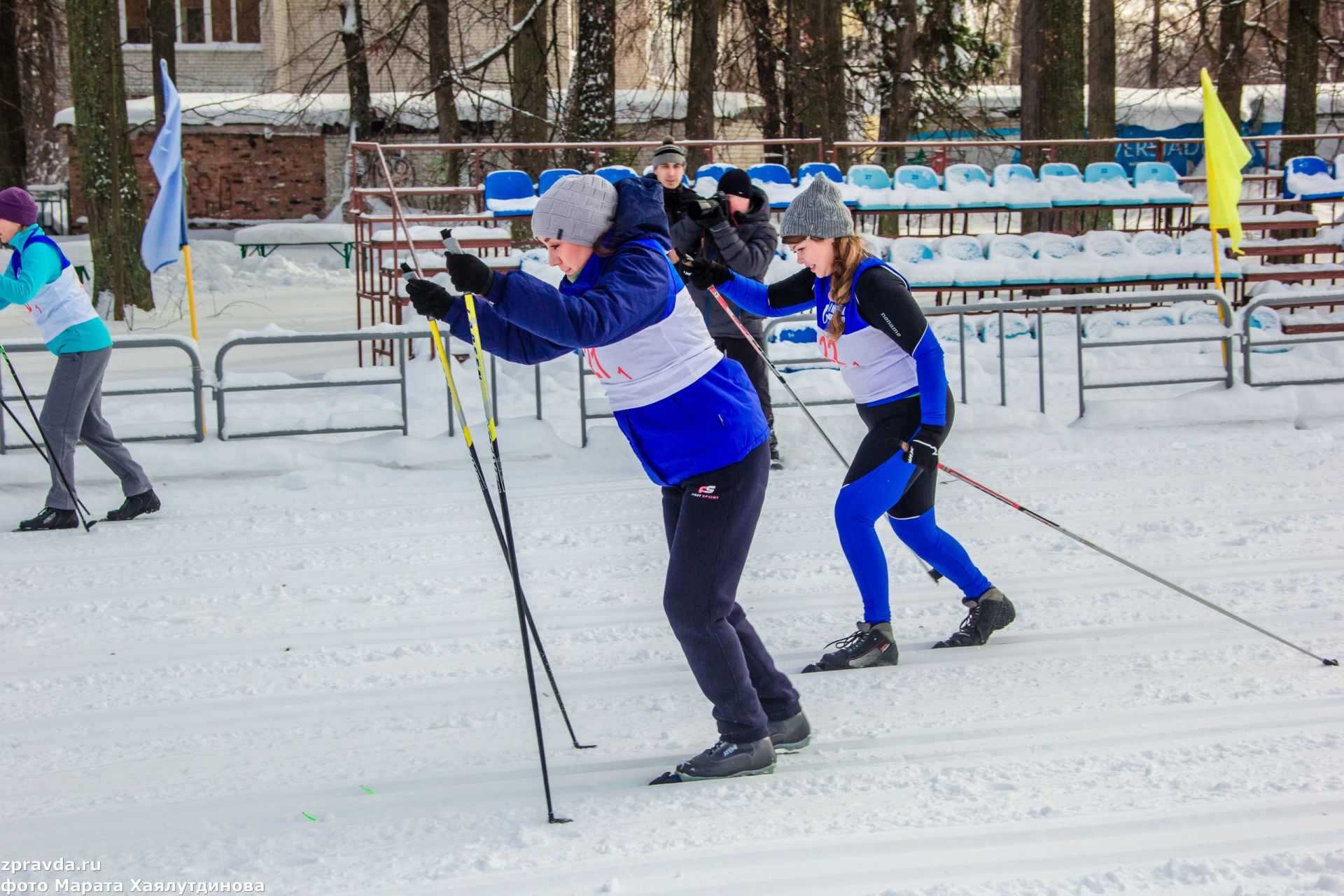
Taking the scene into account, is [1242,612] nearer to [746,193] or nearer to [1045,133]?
[746,193]

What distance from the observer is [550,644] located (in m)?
5.71

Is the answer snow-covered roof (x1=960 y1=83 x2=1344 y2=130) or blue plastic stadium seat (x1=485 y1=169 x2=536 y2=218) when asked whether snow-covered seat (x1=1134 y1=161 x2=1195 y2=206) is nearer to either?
blue plastic stadium seat (x1=485 y1=169 x2=536 y2=218)

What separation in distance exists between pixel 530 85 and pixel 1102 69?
878 centimetres

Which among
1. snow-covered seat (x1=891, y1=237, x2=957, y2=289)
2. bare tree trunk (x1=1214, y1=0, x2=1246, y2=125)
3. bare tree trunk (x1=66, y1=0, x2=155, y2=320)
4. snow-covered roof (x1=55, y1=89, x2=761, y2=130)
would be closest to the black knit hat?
snow-covered seat (x1=891, y1=237, x2=957, y2=289)

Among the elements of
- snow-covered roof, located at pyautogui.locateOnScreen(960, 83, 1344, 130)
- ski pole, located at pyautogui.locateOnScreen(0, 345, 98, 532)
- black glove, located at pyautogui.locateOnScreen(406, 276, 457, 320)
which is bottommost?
ski pole, located at pyautogui.locateOnScreen(0, 345, 98, 532)

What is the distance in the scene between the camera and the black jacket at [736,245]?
25.3 ft

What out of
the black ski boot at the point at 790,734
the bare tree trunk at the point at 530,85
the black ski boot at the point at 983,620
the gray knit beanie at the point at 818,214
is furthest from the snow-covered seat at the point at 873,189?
the black ski boot at the point at 790,734

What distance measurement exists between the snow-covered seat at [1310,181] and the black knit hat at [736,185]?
1241 centimetres

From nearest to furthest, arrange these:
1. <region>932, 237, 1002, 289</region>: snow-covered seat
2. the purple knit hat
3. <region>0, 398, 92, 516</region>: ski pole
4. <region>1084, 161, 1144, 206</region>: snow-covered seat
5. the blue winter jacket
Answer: the blue winter jacket → the purple knit hat → <region>0, 398, 92, 516</region>: ski pole → <region>932, 237, 1002, 289</region>: snow-covered seat → <region>1084, 161, 1144, 206</region>: snow-covered seat

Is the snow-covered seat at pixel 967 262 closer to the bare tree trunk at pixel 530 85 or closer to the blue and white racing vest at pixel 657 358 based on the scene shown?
the bare tree trunk at pixel 530 85

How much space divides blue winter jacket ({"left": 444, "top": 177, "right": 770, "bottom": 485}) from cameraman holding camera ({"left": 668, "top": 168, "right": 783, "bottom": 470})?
3.47 metres

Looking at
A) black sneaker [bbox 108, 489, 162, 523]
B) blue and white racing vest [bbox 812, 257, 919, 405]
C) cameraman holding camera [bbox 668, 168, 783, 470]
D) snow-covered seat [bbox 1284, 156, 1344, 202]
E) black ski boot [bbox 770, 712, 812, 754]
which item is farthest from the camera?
snow-covered seat [bbox 1284, 156, 1344, 202]

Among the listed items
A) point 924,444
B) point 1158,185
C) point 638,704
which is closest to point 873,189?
point 1158,185

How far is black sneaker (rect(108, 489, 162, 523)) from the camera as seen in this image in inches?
322
